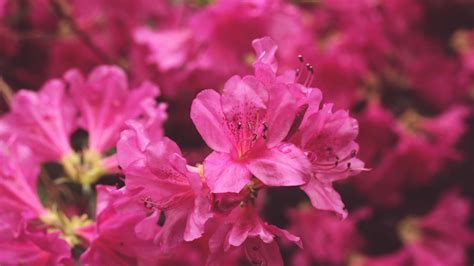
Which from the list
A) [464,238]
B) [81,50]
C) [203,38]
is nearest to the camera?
[203,38]

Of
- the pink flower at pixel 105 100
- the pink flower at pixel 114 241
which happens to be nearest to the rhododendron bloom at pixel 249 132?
the pink flower at pixel 114 241

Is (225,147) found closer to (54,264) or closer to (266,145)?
(266,145)

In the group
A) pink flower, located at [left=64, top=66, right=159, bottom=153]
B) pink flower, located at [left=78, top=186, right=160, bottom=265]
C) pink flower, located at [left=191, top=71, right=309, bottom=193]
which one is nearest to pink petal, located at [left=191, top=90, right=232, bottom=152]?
pink flower, located at [left=191, top=71, right=309, bottom=193]

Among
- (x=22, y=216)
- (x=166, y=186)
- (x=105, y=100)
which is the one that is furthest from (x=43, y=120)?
(x=166, y=186)

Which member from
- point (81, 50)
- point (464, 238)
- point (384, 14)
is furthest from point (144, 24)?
point (464, 238)

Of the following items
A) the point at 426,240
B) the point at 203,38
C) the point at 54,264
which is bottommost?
the point at 426,240

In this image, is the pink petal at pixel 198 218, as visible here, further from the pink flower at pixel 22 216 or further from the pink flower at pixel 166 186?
the pink flower at pixel 22 216

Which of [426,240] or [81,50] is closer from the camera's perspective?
[81,50]

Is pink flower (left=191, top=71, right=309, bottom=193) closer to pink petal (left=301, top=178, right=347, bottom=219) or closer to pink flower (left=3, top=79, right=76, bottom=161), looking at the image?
pink petal (left=301, top=178, right=347, bottom=219)
